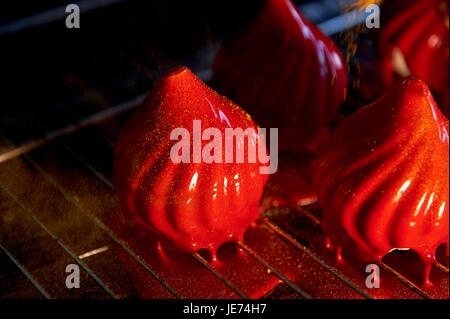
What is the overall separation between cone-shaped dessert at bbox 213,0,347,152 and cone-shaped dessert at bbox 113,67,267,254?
0.49ft

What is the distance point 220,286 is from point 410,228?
258 millimetres

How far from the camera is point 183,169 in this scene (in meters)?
0.80

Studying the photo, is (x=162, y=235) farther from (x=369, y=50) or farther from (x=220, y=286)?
(x=369, y=50)

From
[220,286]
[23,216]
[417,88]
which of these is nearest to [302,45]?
[417,88]

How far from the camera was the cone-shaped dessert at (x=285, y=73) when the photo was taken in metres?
0.97

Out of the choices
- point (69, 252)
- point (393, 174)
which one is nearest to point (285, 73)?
point (393, 174)

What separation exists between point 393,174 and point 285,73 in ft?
0.86

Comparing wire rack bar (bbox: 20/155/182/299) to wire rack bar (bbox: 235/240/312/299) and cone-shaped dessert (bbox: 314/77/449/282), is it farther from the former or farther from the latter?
cone-shaped dessert (bbox: 314/77/449/282)

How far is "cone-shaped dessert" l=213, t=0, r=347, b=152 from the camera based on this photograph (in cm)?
97

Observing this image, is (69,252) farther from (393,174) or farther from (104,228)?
(393,174)

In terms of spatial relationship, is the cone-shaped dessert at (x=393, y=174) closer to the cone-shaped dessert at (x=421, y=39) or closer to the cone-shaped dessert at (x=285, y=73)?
the cone-shaped dessert at (x=285, y=73)

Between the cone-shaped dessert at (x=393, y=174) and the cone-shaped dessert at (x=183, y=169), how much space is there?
0.37 feet

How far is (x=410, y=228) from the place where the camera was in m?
0.81

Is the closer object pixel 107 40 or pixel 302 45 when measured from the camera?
pixel 302 45
